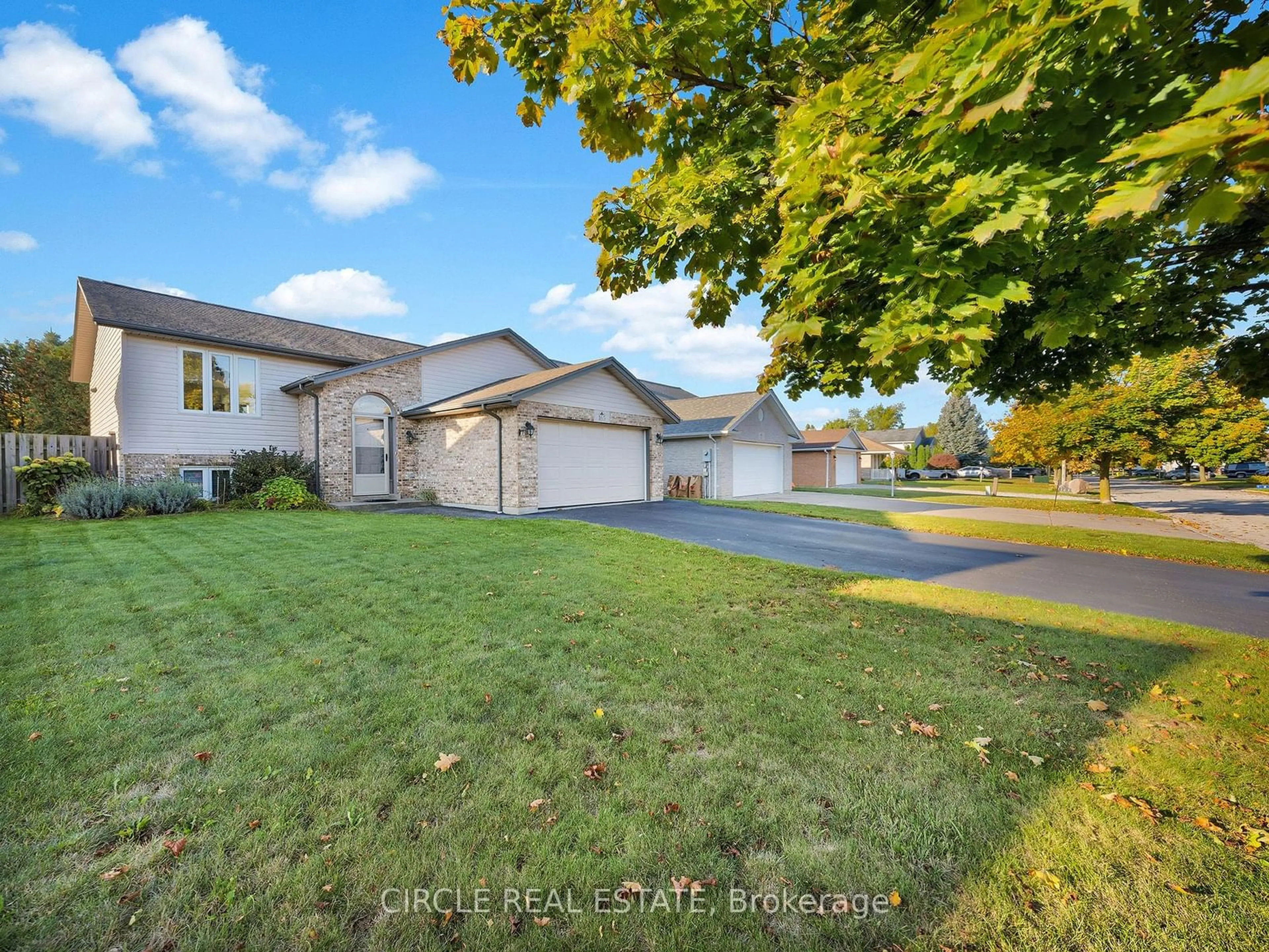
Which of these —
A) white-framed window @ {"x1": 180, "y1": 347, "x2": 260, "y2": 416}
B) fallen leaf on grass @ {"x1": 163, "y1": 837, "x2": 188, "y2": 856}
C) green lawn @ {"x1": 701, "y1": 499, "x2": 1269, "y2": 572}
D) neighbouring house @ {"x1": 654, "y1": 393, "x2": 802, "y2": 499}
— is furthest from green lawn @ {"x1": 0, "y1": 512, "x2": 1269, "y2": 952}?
neighbouring house @ {"x1": 654, "y1": 393, "x2": 802, "y2": 499}

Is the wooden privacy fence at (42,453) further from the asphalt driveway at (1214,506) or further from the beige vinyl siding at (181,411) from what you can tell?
the asphalt driveway at (1214,506)

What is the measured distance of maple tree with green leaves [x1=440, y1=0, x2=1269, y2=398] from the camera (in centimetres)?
179

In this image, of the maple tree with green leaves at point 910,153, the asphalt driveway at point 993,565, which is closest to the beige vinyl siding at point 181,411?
the asphalt driveway at point 993,565

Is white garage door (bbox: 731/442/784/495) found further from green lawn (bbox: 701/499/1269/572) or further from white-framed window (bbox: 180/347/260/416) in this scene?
white-framed window (bbox: 180/347/260/416)

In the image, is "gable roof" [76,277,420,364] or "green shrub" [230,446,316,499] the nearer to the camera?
"gable roof" [76,277,420,364]

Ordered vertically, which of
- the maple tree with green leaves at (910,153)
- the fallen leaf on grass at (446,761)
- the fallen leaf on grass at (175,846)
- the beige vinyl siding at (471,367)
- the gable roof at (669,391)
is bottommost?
the fallen leaf on grass at (446,761)

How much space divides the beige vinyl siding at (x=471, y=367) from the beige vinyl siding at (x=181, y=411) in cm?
389

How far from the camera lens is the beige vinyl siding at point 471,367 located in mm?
16516

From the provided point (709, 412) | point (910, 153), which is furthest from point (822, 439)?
point (910, 153)

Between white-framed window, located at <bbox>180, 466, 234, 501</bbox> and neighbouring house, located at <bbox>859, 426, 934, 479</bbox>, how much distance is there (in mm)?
44193

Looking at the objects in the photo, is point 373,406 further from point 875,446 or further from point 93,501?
point 875,446

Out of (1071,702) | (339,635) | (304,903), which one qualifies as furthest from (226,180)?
(1071,702)

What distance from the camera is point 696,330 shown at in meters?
5.05

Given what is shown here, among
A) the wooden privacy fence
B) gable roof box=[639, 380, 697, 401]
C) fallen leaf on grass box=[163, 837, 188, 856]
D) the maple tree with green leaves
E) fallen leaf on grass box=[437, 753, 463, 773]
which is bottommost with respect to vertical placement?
fallen leaf on grass box=[437, 753, 463, 773]
